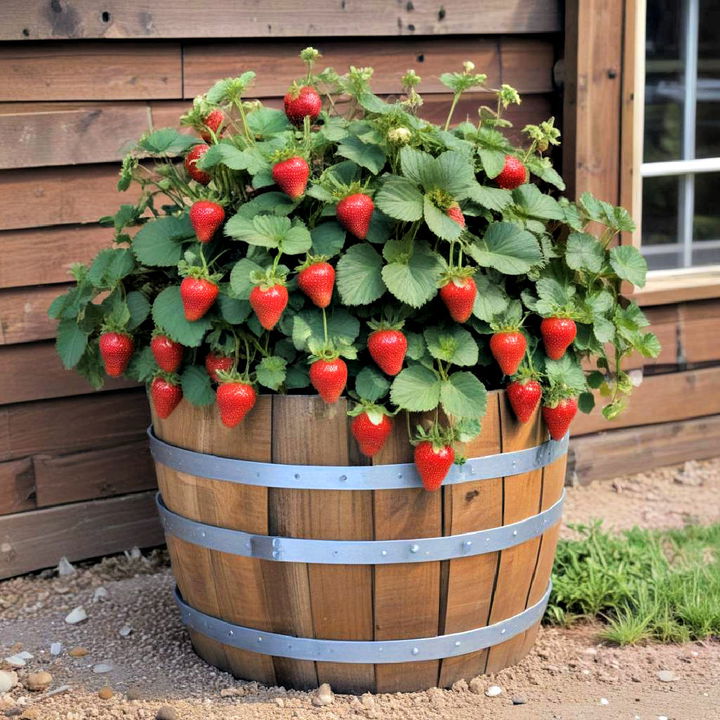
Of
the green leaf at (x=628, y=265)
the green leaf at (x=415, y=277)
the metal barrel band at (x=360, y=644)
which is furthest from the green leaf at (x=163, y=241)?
the green leaf at (x=628, y=265)

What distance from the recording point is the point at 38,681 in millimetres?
2354

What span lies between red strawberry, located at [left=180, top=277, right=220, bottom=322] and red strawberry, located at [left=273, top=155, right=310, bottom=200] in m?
0.24

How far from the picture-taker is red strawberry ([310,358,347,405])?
193cm

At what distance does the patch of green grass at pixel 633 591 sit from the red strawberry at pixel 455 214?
43.6 inches

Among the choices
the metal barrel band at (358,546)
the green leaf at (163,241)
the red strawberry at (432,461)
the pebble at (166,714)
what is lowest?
the pebble at (166,714)

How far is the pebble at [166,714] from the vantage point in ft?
7.02

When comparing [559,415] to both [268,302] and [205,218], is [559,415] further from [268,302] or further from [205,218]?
[205,218]

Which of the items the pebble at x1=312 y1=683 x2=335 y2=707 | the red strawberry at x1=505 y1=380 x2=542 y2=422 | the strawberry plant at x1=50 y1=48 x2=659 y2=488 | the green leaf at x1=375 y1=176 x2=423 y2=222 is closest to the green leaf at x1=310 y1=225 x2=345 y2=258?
the strawberry plant at x1=50 y1=48 x2=659 y2=488

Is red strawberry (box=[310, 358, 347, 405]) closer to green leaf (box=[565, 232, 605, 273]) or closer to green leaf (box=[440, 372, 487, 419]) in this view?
green leaf (box=[440, 372, 487, 419])

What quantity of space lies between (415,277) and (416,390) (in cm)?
21

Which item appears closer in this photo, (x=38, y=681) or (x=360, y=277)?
(x=360, y=277)

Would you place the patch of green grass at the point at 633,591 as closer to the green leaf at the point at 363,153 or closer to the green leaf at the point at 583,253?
the green leaf at the point at 583,253

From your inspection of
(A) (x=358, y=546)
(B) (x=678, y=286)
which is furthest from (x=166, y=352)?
(B) (x=678, y=286)

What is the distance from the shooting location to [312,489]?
2.05 m
